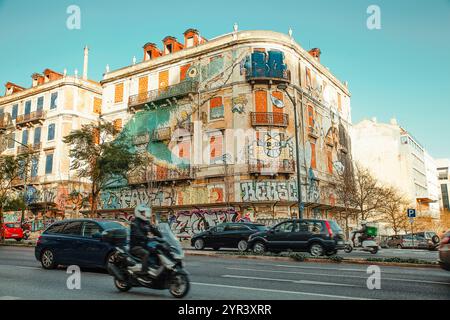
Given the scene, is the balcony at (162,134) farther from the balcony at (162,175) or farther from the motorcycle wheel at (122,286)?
the motorcycle wheel at (122,286)

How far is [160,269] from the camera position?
651 cm

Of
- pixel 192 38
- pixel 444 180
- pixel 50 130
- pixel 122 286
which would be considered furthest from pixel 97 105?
pixel 444 180

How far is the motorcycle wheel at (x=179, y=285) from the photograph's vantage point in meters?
6.43

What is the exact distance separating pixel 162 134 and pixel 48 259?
2400 cm

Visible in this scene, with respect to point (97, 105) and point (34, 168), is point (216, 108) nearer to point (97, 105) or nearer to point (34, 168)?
point (97, 105)

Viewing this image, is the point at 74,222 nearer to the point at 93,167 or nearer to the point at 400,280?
the point at 400,280

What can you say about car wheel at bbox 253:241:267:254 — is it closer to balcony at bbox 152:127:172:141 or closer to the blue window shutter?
balcony at bbox 152:127:172:141

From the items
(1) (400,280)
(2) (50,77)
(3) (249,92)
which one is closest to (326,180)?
(3) (249,92)

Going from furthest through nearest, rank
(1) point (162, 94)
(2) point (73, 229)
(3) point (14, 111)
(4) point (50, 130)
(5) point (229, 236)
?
(3) point (14, 111) < (4) point (50, 130) < (1) point (162, 94) < (5) point (229, 236) < (2) point (73, 229)

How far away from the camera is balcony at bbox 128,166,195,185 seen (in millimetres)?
31516

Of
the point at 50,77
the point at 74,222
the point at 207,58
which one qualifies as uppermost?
the point at 50,77

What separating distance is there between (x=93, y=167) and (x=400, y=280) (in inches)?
857

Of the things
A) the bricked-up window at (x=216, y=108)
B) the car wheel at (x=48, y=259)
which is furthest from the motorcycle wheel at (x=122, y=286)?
the bricked-up window at (x=216, y=108)

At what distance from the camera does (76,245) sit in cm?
1034
